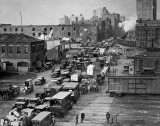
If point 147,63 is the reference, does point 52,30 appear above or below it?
above

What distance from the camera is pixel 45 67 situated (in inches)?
2657

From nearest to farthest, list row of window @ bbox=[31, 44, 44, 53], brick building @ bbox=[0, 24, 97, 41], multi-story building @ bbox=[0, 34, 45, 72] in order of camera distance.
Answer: multi-story building @ bbox=[0, 34, 45, 72] < row of window @ bbox=[31, 44, 44, 53] < brick building @ bbox=[0, 24, 97, 41]

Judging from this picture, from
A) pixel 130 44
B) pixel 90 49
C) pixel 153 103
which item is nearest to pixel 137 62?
pixel 153 103

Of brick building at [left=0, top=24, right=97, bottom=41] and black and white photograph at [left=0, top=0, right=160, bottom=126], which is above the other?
brick building at [left=0, top=24, right=97, bottom=41]

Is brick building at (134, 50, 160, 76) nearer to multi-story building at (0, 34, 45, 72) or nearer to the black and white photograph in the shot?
the black and white photograph

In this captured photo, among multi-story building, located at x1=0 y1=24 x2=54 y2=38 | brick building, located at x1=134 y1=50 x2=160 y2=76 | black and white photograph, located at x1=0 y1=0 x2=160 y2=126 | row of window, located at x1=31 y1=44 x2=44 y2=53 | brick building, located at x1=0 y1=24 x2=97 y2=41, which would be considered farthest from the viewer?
multi-story building, located at x1=0 y1=24 x2=54 y2=38

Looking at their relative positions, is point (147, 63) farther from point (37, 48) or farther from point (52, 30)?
point (52, 30)

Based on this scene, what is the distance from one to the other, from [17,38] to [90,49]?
33618mm

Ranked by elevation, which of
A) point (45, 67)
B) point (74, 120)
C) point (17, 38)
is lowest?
point (74, 120)

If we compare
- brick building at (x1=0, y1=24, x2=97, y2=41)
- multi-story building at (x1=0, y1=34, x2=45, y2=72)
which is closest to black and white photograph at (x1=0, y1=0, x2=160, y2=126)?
multi-story building at (x1=0, y1=34, x2=45, y2=72)

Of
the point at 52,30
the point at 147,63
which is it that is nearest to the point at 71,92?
the point at 147,63

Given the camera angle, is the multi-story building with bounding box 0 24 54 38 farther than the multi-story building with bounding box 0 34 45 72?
Yes

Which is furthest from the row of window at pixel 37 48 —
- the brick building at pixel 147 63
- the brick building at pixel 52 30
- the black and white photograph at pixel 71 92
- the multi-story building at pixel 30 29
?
the multi-story building at pixel 30 29

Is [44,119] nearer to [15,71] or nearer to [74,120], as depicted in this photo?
[74,120]
